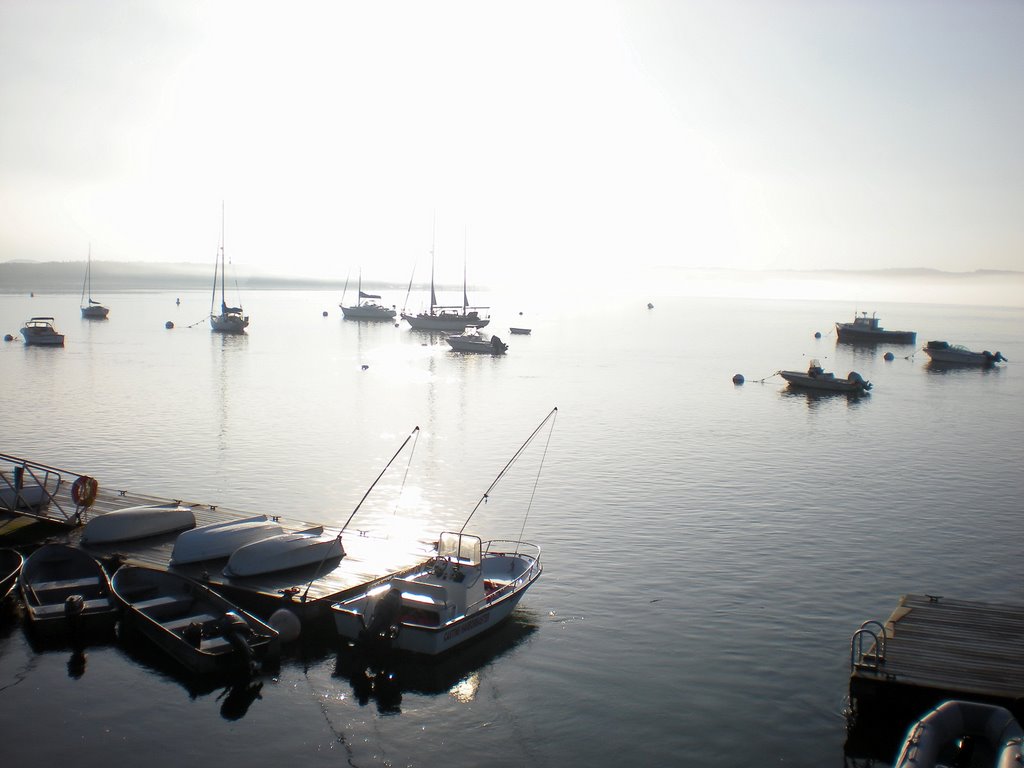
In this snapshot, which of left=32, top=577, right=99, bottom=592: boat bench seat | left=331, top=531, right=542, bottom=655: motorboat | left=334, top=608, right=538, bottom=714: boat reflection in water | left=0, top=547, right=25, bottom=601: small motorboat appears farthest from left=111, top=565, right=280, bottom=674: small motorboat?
left=0, top=547, right=25, bottom=601: small motorboat

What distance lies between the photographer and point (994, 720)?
18109 mm

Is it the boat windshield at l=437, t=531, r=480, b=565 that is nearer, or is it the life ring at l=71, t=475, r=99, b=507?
the boat windshield at l=437, t=531, r=480, b=565

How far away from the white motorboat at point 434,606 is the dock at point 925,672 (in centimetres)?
975

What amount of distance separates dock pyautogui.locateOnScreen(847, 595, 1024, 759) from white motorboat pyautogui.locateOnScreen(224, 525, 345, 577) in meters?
15.9

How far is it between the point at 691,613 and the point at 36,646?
737 inches

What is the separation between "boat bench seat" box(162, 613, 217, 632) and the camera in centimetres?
2392

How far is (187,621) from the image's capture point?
24250mm

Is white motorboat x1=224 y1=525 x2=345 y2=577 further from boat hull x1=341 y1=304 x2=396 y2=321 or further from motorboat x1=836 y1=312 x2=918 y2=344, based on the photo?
boat hull x1=341 y1=304 x2=396 y2=321

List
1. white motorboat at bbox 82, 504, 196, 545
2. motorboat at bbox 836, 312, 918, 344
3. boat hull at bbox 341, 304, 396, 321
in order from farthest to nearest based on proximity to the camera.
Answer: boat hull at bbox 341, 304, 396, 321 → motorboat at bbox 836, 312, 918, 344 → white motorboat at bbox 82, 504, 196, 545

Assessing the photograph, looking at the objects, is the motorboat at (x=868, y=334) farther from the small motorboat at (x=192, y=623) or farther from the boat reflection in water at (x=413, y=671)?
the small motorboat at (x=192, y=623)

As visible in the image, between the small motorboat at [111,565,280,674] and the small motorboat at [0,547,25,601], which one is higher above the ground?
the small motorboat at [0,547,25,601]

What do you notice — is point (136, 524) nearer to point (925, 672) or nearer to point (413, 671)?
point (413, 671)

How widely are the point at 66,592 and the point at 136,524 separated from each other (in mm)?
4322

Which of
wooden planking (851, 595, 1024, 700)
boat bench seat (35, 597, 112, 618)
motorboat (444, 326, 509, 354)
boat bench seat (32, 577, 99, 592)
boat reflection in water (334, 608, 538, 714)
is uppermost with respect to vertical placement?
motorboat (444, 326, 509, 354)
